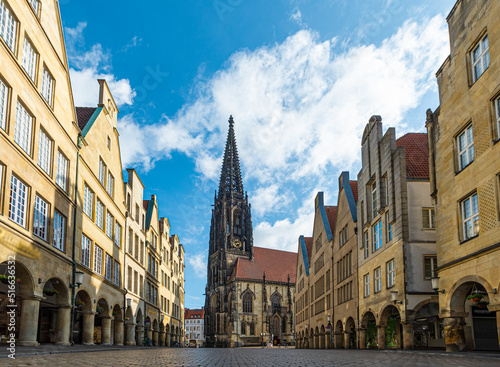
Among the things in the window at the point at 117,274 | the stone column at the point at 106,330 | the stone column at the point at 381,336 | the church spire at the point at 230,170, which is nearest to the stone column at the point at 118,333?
the window at the point at 117,274

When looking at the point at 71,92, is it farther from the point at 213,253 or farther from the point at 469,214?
the point at 213,253

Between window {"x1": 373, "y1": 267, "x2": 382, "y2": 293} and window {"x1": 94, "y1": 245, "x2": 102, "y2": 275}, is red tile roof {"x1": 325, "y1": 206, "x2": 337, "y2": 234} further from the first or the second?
window {"x1": 94, "y1": 245, "x2": 102, "y2": 275}

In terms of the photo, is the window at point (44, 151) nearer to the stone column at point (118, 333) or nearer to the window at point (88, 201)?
the window at point (88, 201)

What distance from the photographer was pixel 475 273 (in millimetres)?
18359

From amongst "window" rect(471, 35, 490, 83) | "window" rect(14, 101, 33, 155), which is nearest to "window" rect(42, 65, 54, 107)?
"window" rect(14, 101, 33, 155)

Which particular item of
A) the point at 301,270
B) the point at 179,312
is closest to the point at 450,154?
the point at 301,270

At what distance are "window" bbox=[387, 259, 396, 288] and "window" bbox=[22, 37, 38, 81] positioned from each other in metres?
20.5

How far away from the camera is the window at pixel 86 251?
28141mm

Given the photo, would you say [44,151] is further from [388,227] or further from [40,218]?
[388,227]

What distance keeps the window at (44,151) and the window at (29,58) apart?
8.00ft

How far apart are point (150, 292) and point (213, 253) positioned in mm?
75644

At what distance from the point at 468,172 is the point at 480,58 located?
14.0 feet

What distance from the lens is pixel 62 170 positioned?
81.3 ft

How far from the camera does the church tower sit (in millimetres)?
117750
